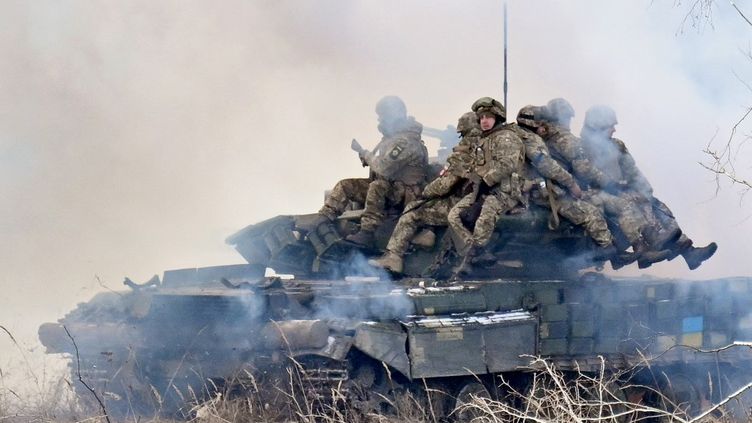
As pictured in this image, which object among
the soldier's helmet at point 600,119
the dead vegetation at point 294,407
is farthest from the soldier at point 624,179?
the dead vegetation at point 294,407

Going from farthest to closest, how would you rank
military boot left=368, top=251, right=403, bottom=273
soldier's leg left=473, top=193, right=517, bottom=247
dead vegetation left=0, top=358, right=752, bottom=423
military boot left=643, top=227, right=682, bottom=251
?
military boot left=643, top=227, right=682, bottom=251, military boot left=368, top=251, right=403, bottom=273, soldier's leg left=473, top=193, right=517, bottom=247, dead vegetation left=0, top=358, right=752, bottom=423

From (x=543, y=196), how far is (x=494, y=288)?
1.29m

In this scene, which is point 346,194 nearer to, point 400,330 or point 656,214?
point 400,330

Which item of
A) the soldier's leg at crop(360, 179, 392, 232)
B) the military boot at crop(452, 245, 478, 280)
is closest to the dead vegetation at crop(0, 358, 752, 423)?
the military boot at crop(452, 245, 478, 280)

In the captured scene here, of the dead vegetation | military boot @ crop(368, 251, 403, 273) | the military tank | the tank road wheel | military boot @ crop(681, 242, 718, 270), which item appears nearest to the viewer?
the dead vegetation

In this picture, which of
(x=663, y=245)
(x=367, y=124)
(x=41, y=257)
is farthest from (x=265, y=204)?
(x=663, y=245)

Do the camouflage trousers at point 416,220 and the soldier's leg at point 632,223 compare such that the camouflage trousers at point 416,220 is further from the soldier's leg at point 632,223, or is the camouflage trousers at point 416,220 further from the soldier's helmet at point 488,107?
the soldier's leg at point 632,223

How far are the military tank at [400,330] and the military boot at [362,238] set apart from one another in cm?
14

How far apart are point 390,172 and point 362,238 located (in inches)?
33.9

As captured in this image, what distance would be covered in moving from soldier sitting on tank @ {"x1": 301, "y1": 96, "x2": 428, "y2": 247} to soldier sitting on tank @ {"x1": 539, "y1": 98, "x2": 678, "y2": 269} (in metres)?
1.61

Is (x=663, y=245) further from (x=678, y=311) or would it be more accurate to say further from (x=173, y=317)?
(x=173, y=317)

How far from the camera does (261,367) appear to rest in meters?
9.45

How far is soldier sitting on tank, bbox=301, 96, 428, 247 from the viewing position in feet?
37.2

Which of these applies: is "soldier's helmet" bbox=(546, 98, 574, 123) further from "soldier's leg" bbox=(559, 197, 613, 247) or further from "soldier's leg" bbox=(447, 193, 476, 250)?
"soldier's leg" bbox=(447, 193, 476, 250)
